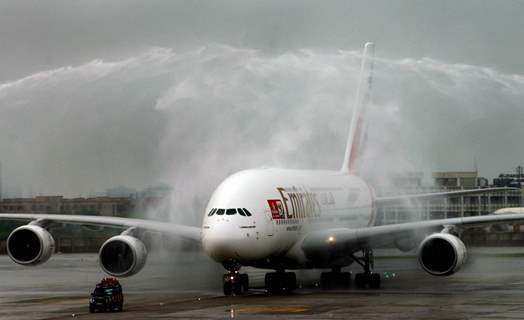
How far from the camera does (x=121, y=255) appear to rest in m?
36.0

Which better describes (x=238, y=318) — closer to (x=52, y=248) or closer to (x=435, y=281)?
(x=52, y=248)

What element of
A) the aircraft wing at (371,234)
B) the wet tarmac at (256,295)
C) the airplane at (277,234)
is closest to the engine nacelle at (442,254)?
the airplane at (277,234)

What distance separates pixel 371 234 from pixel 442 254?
2864 millimetres

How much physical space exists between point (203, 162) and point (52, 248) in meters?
10.8

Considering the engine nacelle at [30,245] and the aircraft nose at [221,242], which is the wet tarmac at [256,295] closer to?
the engine nacelle at [30,245]

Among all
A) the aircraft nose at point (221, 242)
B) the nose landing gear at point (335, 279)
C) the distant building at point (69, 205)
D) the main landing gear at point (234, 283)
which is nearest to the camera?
the aircraft nose at point (221, 242)

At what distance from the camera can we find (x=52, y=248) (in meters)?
37.2

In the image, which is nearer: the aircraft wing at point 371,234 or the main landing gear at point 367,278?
the aircraft wing at point 371,234

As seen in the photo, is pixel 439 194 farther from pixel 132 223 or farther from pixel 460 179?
pixel 460 179

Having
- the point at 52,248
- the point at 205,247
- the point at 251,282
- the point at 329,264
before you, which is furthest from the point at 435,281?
the point at 52,248

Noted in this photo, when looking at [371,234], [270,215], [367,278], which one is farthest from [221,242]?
[367,278]

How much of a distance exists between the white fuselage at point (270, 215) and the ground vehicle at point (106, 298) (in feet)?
13.8

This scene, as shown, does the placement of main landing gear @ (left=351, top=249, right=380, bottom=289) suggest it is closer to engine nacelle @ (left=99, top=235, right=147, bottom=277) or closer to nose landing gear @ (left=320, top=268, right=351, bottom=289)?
nose landing gear @ (left=320, top=268, right=351, bottom=289)

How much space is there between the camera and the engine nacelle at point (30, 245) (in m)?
36.8
